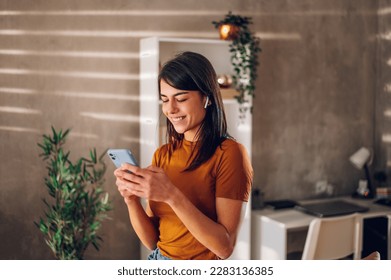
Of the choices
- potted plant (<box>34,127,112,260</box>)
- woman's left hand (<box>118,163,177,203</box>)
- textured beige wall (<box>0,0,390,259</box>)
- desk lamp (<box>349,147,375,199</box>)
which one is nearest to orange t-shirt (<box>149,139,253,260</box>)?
woman's left hand (<box>118,163,177,203</box>)

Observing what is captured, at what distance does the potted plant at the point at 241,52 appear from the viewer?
10.6 ft

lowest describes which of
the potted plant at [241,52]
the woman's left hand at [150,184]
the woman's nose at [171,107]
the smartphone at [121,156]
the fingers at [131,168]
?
the woman's left hand at [150,184]

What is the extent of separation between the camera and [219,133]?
4.66ft

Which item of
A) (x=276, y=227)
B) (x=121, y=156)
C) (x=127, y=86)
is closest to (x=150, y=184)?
(x=121, y=156)

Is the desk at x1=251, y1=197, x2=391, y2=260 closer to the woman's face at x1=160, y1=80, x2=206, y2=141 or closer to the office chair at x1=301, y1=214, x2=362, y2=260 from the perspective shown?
the office chair at x1=301, y1=214, x2=362, y2=260

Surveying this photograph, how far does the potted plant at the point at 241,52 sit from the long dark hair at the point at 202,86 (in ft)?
5.94

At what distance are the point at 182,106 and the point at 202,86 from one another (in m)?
0.08

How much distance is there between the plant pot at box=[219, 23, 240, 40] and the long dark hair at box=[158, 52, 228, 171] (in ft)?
6.26

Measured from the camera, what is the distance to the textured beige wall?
9.89 ft

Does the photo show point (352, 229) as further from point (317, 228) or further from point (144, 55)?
point (144, 55)

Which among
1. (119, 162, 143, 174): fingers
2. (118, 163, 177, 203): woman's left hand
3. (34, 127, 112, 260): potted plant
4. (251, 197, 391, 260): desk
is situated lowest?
(251, 197, 391, 260): desk

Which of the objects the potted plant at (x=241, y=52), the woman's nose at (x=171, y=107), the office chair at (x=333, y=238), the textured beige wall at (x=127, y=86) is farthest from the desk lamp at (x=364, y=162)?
the woman's nose at (x=171, y=107)

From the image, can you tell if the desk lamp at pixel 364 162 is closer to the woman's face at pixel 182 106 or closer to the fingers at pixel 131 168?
the woman's face at pixel 182 106
